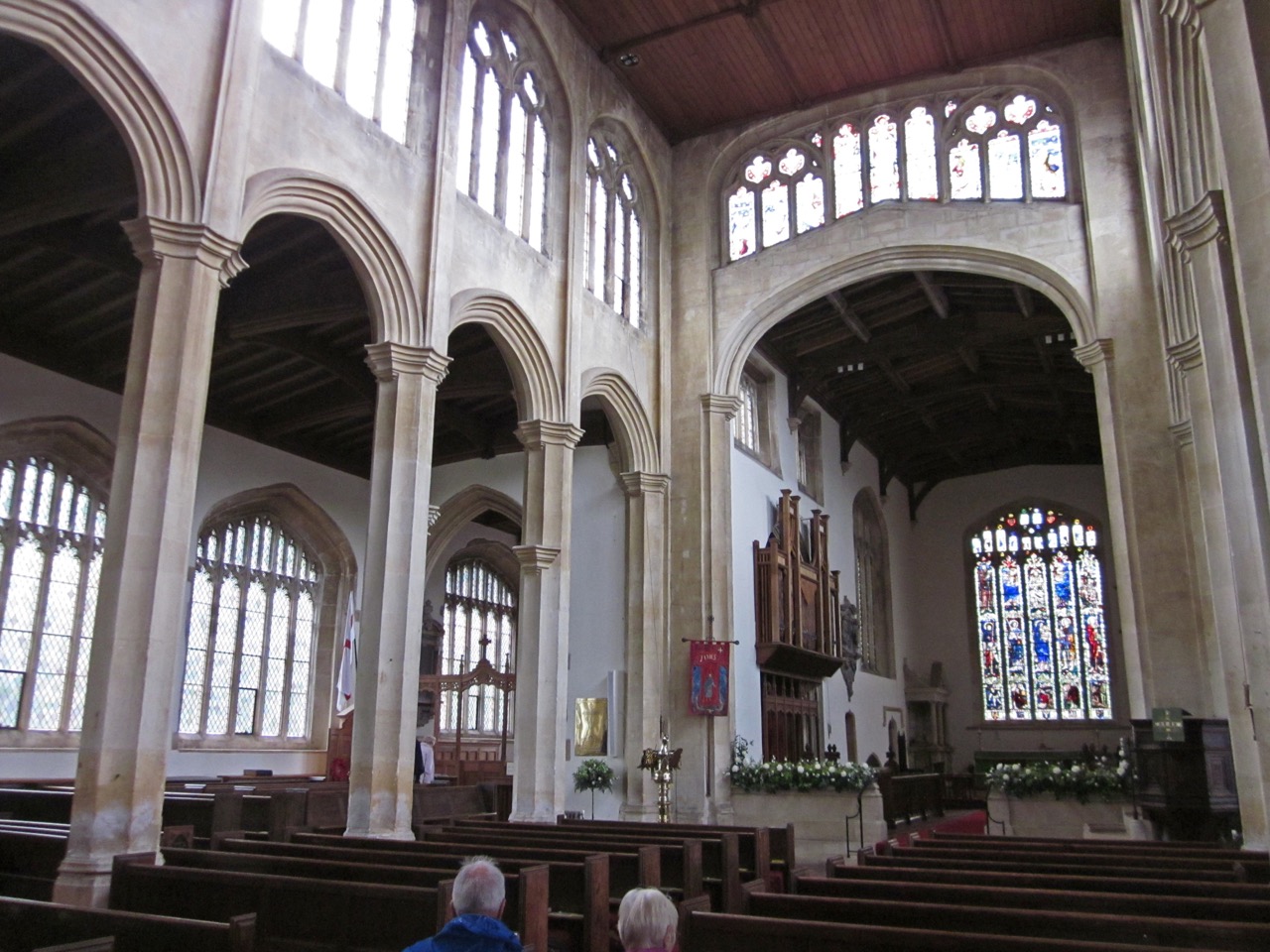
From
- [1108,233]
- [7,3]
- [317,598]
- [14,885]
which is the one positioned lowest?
[14,885]

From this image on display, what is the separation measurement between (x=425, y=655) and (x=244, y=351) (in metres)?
7.04

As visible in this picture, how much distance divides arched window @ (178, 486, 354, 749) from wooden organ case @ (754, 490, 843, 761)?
21.7 ft

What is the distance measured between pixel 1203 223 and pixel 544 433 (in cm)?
715

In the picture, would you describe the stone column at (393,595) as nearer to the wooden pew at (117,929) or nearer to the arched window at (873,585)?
the wooden pew at (117,929)

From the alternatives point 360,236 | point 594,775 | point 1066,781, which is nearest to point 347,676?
point 594,775

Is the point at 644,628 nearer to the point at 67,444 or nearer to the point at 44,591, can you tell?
→ the point at 44,591

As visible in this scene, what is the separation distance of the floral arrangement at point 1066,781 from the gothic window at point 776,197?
25.4 ft

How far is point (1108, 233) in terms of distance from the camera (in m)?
13.2

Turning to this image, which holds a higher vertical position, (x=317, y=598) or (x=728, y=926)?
(x=317, y=598)

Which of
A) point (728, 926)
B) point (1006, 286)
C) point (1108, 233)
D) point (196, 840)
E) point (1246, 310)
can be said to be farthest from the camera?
point (1006, 286)

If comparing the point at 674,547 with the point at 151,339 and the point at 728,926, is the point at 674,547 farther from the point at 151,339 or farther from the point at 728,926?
the point at 728,926

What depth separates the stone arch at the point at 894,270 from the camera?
13438mm

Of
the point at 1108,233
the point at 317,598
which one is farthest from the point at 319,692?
the point at 1108,233

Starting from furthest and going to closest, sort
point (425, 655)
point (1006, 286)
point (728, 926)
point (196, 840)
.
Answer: point (425, 655) → point (1006, 286) → point (196, 840) → point (728, 926)
